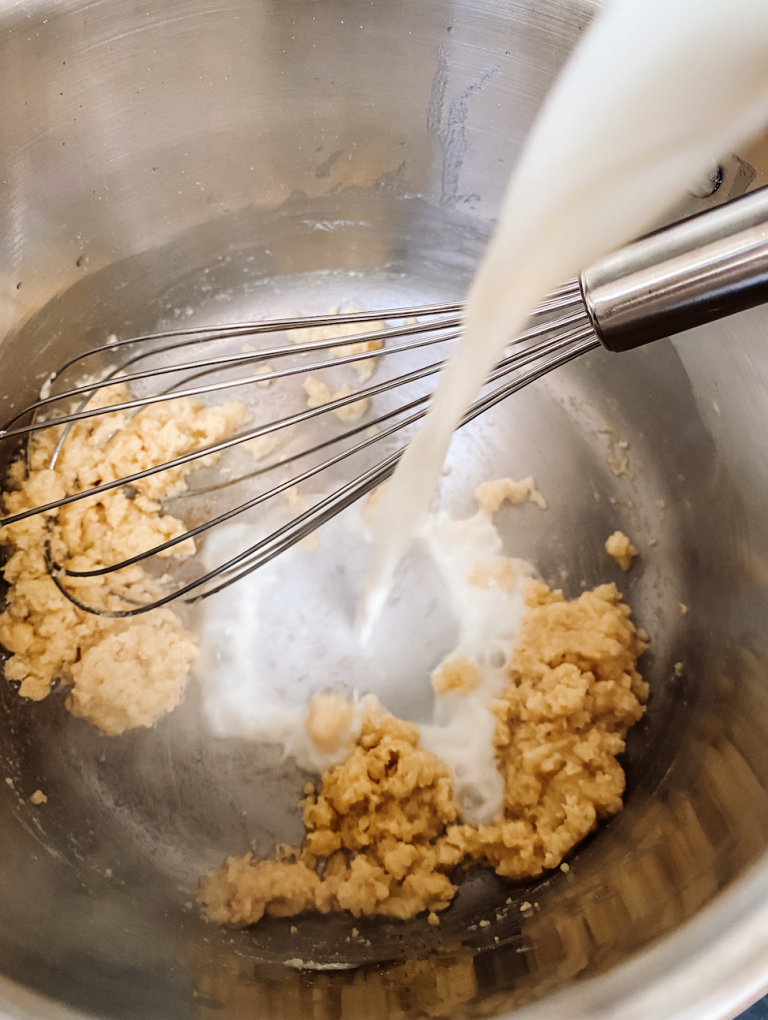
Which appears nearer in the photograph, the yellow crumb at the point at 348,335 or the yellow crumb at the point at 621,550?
the yellow crumb at the point at 621,550

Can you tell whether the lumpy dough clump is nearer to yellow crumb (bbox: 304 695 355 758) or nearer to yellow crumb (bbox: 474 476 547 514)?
yellow crumb (bbox: 304 695 355 758)

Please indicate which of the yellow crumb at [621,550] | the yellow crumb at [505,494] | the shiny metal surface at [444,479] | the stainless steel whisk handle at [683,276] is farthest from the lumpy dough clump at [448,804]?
the stainless steel whisk handle at [683,276]

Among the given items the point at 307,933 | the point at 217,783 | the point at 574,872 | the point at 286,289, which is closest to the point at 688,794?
the point at 574,872

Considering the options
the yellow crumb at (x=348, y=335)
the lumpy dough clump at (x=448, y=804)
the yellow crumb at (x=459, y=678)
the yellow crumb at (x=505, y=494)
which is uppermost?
the yellow crumb at (x=348, y=335)

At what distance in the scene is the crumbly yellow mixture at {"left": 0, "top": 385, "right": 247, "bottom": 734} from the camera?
0.94 metres


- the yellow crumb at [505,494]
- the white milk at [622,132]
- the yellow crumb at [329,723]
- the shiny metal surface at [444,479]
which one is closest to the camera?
the white milk at [622,132]

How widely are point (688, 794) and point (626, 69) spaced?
0.70 meters

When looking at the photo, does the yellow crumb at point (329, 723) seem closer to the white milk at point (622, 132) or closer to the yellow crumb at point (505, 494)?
the yellow crumb at point (505, 494)

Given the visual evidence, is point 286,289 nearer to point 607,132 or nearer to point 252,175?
point 252,175

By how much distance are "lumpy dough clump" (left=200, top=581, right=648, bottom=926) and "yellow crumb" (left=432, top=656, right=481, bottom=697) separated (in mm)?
54

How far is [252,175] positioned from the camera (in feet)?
3.53

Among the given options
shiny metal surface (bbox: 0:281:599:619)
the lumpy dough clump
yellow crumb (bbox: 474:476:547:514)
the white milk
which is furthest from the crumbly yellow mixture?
the white milk

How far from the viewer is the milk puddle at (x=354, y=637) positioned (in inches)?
37.5

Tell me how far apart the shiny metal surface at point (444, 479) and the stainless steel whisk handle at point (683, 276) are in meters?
0.34
